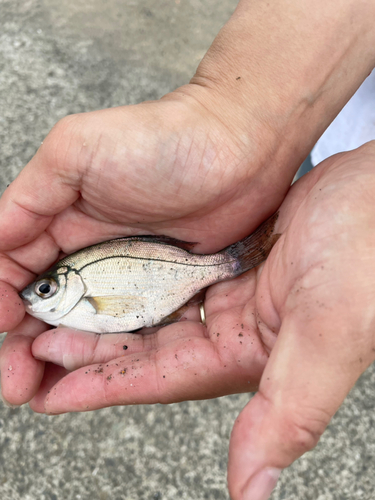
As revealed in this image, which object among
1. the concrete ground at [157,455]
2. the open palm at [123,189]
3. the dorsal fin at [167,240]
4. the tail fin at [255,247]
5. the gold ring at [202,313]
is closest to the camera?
the open palm at [123,189]

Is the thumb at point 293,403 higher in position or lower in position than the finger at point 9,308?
higher

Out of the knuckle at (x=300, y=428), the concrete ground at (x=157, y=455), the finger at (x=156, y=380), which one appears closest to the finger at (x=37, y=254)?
the finger at (x=156, y=380)

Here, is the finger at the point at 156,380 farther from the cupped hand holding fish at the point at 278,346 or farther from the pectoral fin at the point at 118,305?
the pectoral fin at the point at 118,305

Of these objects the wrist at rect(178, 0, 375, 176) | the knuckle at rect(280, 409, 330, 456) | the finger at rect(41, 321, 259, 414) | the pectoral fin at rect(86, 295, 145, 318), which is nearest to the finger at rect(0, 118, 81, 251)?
the pectoral fin at rect(86, 295, 145, 318)

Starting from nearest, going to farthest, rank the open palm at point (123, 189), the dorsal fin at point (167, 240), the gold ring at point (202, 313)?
1. the open palm at point (123, 189)
2. the gold ring at point (202, 313)
3. the dorsal fin at point (167, 240)

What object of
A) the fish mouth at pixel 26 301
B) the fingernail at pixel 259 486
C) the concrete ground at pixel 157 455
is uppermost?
the fingernail at pixel 259 486

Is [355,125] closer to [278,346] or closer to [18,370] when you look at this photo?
[278,346]

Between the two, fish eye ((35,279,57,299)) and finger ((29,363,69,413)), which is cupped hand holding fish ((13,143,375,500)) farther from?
fish eye ((35,279,57,299))

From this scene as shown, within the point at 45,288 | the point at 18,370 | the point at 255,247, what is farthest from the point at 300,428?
the point at 45,288
